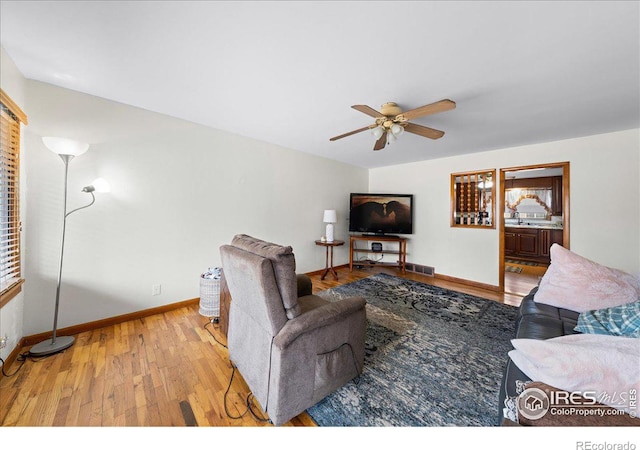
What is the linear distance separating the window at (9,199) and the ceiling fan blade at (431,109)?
2.94 meters

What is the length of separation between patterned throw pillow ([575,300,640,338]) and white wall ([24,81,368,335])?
3.35 metres

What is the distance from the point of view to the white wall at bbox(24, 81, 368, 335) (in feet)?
6.47

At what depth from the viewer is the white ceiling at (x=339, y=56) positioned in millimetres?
1206

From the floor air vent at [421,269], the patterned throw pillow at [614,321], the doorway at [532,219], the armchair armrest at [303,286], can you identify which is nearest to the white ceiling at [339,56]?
the patterned throw pillow at [614,321]

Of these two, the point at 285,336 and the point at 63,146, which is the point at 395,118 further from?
the point at 63,146

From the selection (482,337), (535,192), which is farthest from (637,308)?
(535,192)

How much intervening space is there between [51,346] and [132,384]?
3.25 ft

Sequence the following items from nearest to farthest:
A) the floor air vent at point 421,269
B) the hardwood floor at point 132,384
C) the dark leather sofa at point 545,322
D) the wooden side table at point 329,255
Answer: the hardwood floor at point 132,384 → the dark leather sofa at point 545,322 → the wooden side table at point 329,255 → the floor air vent at point 421,269

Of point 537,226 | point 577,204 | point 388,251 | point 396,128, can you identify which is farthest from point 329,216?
point 537,226

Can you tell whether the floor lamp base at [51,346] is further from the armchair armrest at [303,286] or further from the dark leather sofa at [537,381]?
the dark leather sofa at [537,381]

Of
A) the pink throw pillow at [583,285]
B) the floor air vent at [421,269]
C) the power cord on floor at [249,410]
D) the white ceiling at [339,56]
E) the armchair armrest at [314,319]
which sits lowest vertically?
the power cord on floor at [249,410]

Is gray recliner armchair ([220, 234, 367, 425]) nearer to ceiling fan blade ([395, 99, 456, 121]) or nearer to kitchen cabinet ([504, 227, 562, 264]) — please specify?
ceiling fan blade ([395, 99, 456, 121])

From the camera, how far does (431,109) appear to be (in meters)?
1.86
